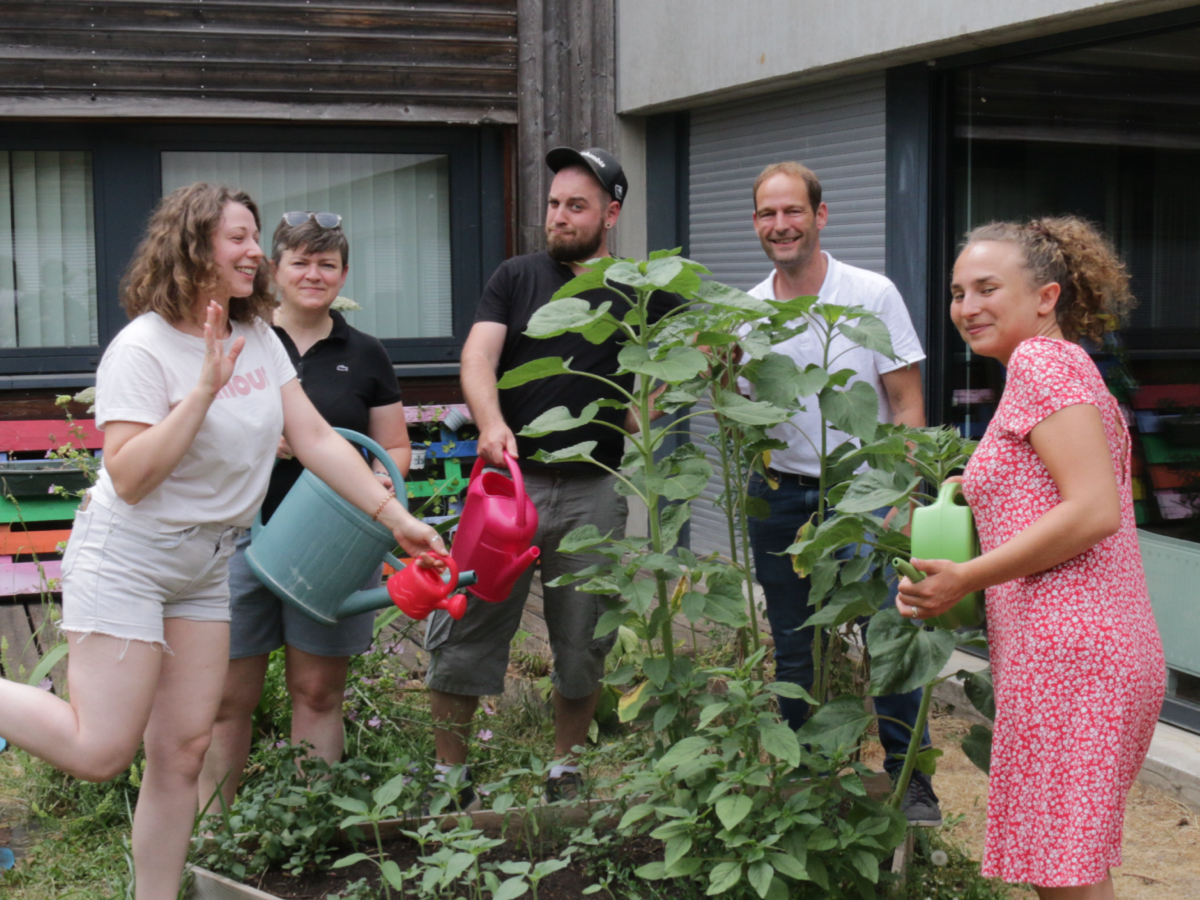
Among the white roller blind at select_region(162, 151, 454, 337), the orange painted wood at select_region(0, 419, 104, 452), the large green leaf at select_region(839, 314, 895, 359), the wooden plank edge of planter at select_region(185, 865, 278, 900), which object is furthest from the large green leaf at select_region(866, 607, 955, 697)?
the white roller blind at select_region(162, 151, 454, 337)

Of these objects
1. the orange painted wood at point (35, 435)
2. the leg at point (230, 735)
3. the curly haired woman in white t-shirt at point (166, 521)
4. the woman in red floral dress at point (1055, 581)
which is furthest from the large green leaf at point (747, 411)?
the orange painted wood at point (35, 435)

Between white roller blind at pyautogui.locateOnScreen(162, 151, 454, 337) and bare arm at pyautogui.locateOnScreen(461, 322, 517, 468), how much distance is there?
3.30 meters

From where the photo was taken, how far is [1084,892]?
1971mm

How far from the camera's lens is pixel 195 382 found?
2.34m

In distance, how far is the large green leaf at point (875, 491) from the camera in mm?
2078

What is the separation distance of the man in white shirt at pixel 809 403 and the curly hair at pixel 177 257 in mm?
1346

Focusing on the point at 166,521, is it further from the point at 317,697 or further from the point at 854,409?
the point at 854,409

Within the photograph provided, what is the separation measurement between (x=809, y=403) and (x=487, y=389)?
0.81 meters

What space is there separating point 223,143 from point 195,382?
13.8ft

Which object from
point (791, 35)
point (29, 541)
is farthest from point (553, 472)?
point (29, 541)

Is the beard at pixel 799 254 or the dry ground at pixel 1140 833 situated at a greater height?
the beard at pixel 799 254

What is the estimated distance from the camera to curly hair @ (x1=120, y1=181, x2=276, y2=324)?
235 cm

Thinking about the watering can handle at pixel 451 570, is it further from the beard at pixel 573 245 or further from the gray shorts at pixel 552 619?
the beard at pixel 573 245

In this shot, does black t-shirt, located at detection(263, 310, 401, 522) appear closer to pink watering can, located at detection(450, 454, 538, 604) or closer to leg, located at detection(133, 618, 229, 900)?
pink watering can, located at detection(450, 454, 538, 604)
